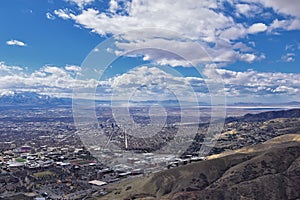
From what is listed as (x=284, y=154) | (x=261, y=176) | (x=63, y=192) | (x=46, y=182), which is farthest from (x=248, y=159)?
(x=46, y=182)

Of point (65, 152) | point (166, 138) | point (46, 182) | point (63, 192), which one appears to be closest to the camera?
point (63, 192)

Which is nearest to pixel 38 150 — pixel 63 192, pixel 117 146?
pixel 117 146

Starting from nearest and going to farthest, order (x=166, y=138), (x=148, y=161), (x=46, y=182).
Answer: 1. (x=46, y=182)
2. (x=148, y=161)
3. (x=166, y=138)

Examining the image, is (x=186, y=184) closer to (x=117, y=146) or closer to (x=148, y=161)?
(x=148, y=161)

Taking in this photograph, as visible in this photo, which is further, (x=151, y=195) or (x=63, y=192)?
(x=63, y=192)

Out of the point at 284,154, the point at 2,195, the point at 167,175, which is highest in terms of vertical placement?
the point at 284,154

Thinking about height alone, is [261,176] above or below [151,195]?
above

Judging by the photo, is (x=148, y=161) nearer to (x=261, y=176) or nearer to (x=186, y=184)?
(x=186, y=184)
